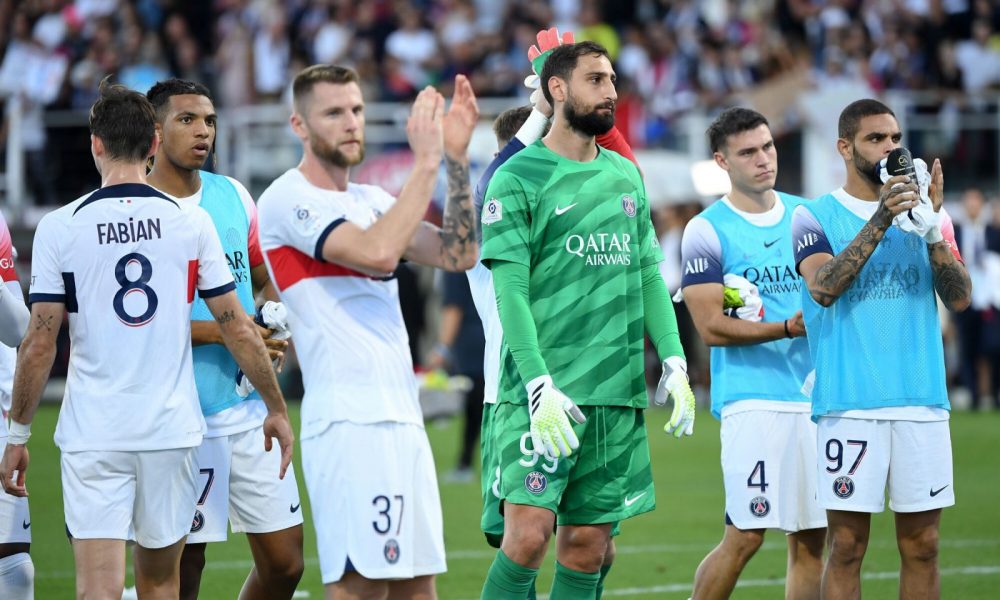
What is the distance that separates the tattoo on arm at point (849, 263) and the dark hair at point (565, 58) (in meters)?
1.39

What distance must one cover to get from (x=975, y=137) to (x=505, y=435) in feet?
56.7

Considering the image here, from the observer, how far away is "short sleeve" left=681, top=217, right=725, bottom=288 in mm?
7719

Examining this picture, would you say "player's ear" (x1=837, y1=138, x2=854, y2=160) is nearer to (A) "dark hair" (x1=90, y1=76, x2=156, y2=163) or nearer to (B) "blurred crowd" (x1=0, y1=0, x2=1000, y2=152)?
(A) "dark hair" (x1=90, y1=76, x2=156, y2=163)

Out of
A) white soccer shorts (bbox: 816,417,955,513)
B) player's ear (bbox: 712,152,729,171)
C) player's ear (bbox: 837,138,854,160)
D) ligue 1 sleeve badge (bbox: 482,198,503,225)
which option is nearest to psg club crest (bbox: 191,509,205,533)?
ligue 1 sleeve badge (bbox: 482,198,503,225)

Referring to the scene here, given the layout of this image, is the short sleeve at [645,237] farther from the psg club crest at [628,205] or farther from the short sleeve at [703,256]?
the short sleeve at [703,256]

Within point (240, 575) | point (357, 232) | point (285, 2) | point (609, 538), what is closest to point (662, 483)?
point (240, 575)

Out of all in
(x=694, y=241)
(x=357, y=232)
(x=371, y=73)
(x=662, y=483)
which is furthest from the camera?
(x=371, y=73)

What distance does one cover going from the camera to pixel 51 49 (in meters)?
23.0

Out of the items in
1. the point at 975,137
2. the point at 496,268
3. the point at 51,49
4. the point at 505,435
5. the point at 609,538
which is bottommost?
the point at 609,538

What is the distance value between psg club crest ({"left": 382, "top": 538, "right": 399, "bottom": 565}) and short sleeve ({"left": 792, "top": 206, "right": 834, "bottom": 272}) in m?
2.62

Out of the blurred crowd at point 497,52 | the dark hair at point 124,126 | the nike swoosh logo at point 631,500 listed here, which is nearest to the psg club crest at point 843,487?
the nike swoosh logo at point 631,500

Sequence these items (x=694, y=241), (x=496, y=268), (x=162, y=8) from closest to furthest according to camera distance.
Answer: (x=496, y=268) < (x=694, y=241) < (x=162, y=8)

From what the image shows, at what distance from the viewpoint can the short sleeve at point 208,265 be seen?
6.09 metres

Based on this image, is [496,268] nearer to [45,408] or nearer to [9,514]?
[9,514]
